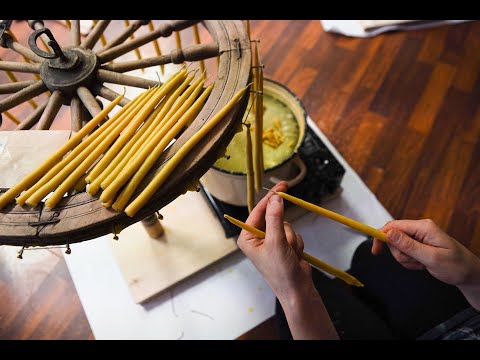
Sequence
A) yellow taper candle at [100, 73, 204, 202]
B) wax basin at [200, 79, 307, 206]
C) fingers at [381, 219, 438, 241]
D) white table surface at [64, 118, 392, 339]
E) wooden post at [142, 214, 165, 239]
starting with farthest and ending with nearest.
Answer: white table surface at [64, 118, 392, 339], wooden post at [142, 214, 165, 239], wax basin at [200, 79, 307, 206], fingers at [381, 219, 438, 241], yellow taper candle at [100, 73, 204, 202]

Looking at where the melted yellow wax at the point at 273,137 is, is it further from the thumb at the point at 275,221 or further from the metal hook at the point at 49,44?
the metal hook at the point at 49,44

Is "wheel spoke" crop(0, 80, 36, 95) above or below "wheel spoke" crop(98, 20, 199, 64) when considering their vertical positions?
above

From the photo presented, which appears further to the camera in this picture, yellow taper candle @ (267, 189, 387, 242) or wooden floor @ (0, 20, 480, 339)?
wooden floor @ (0, 20, 480, 339)

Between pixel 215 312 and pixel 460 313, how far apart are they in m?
0.86

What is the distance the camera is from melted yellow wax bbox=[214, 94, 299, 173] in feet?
3.97

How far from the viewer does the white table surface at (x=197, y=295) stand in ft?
4.52

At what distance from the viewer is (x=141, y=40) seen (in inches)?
36.8

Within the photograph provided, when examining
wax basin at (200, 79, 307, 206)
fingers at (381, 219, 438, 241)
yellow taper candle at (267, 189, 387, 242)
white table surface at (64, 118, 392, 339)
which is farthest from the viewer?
white table surface at (64, 118, 392, 339)

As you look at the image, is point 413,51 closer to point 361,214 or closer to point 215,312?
point 361,214

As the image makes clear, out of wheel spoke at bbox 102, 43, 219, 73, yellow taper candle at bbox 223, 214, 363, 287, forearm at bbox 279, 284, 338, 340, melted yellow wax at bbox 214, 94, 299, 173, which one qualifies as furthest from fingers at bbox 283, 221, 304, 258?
wheel spoke at bbox 102, 43, 219, 73

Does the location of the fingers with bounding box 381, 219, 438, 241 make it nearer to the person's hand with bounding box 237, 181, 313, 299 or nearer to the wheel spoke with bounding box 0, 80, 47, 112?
the person's hand with bounding box 237, 181, 313, 299

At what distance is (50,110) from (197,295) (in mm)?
943

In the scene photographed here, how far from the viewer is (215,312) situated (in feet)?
4.63
